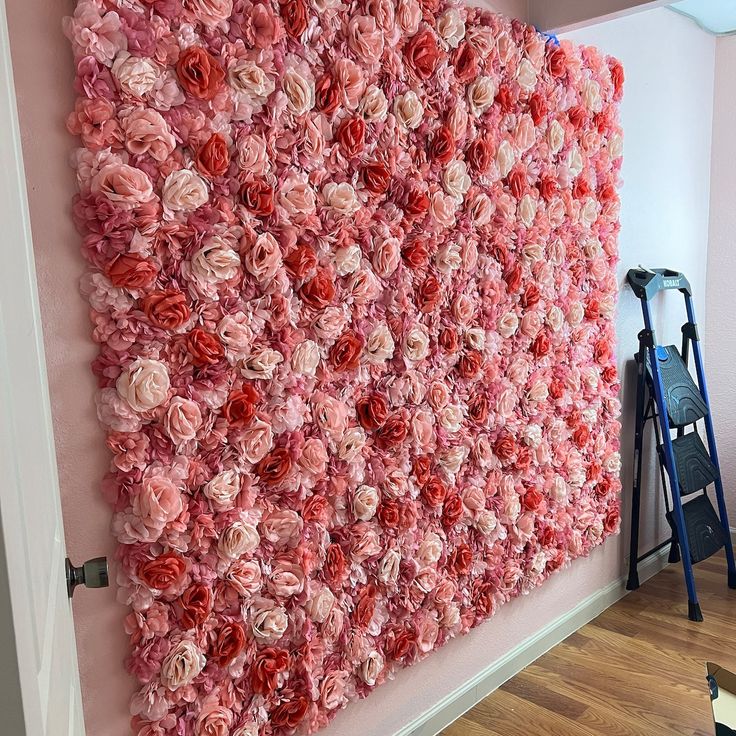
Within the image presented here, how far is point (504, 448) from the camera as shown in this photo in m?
2.30

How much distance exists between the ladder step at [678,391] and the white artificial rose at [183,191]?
229 centimetres

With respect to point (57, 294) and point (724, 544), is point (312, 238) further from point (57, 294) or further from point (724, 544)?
point (724, 544)

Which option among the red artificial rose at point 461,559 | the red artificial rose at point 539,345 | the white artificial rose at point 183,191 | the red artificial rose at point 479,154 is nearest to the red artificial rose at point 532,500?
the red artificial rose at point 461,559

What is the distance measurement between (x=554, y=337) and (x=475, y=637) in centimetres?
108

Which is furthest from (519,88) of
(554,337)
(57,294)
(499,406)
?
(57,294)

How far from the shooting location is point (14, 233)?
0.73m

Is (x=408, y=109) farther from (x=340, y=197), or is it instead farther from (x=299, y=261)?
(x=299, y=261)

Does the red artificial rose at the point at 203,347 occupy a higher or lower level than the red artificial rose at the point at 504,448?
higher

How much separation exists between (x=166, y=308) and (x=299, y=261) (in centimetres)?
36

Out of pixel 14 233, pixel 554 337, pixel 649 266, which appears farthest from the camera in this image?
pixel 649 266

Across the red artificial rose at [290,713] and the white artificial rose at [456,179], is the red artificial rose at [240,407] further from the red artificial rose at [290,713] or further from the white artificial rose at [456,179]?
the white artificial rose at [456,179]

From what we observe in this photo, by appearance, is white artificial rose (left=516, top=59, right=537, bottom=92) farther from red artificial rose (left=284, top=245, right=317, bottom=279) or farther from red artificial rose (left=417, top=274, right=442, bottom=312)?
red artificial rose (left=284, top=245, right=317, bottom=279)

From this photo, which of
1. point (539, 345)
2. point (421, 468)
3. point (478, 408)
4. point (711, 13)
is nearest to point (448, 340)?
point (478, 408)

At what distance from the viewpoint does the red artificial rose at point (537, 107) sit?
229cm
